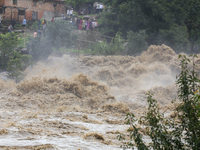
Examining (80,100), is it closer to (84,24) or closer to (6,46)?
(6,46)

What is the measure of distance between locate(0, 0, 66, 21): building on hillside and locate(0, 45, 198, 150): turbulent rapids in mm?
10351

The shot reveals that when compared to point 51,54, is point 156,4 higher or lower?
higher

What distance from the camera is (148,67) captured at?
19.0 m

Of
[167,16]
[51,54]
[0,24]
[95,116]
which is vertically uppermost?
[167,16]

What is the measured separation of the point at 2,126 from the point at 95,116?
368 centimetres

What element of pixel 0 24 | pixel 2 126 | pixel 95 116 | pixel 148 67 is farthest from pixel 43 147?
pixel 0 24

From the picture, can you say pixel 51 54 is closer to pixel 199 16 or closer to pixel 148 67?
pixel 148 67

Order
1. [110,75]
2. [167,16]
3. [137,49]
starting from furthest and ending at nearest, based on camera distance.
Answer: [167,16], [137,49], [110,75]

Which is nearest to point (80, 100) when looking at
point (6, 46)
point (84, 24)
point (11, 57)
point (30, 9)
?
point (11, 57)

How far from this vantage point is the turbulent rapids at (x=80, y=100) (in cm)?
662

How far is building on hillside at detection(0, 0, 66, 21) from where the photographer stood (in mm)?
27391

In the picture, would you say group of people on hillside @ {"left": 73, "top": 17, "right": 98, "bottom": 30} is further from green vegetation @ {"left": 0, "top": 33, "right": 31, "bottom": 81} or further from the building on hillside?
green vegetation @ {"left": 0, "top": 33, "right": 31, "bottom": 81}

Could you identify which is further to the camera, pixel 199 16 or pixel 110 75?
pixel 199 16

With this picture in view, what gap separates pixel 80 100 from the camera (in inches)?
451
